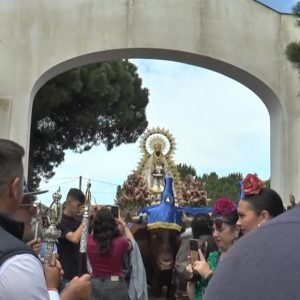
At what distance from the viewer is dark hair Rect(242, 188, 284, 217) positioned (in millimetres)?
3814

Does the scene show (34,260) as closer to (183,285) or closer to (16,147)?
(16,147)

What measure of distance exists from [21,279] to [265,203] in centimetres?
232

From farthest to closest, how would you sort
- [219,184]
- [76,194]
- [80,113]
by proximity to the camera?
[219,184] < [80,113] < [76,194]

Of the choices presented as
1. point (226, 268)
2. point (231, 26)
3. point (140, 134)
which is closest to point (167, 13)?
point (231, 26)

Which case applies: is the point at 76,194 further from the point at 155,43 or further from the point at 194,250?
the point at 155,43

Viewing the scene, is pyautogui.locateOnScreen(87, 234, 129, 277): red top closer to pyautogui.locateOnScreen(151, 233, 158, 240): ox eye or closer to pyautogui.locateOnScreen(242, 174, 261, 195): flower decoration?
pyautogui.locateOnScreen(242, 174, 261, 195): flower decoration

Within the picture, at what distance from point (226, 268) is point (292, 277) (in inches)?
5.4

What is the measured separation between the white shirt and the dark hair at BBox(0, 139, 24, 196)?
0.39 metres

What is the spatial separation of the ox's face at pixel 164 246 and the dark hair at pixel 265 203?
4691 millimetres

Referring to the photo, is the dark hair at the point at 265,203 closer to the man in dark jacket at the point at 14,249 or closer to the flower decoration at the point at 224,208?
the flower decoration at the point at 224,208

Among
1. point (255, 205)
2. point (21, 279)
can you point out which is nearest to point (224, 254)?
point (21, 279)

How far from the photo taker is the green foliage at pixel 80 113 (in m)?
17.6

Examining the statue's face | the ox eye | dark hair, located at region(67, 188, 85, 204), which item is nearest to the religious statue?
the statue's face

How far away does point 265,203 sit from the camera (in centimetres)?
382
